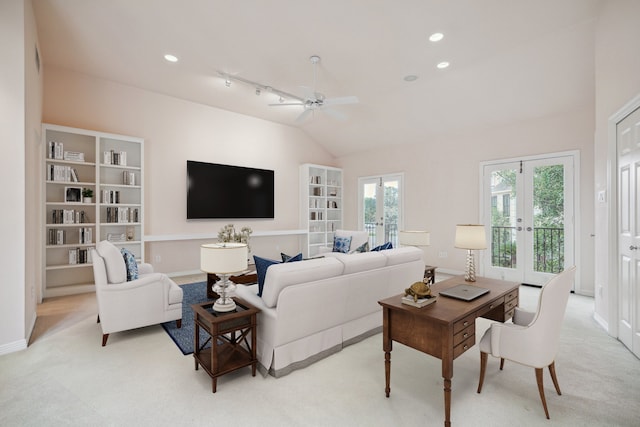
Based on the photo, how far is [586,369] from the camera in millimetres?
2480

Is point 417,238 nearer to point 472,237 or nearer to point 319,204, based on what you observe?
point 472,237

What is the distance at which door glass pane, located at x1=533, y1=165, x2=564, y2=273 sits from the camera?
16.0 ft

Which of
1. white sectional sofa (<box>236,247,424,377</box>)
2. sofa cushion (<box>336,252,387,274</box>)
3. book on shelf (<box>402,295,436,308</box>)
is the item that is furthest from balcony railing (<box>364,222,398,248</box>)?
book on shelf (<box>402,295,436,308</box>)

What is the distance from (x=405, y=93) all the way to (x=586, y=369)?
447cm

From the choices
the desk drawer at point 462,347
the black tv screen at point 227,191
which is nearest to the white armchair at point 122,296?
the desk drawer at point 462,347

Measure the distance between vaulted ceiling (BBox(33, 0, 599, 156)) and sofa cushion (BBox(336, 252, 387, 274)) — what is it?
8.44 ft

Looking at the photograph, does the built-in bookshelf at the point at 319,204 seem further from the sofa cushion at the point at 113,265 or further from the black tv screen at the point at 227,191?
the sofa cushion at the point at 113,265

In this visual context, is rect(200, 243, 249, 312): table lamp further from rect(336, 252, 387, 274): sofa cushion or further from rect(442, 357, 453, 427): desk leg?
rect(442, 357, 453, 427): desk leg

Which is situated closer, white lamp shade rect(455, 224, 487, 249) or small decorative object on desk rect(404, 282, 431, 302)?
small decorative object on desk rect(404, 282, 431, 302)

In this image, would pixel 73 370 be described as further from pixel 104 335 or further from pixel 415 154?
pixel 415 154

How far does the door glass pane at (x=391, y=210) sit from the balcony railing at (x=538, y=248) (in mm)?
2071

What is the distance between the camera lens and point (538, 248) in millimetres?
5102

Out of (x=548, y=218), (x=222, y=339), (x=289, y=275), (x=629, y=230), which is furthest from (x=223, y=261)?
(x=548, y=218)

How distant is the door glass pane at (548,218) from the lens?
4.89 m
